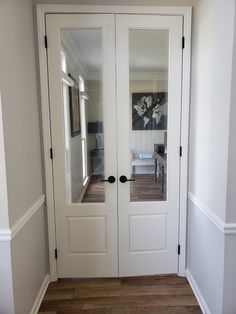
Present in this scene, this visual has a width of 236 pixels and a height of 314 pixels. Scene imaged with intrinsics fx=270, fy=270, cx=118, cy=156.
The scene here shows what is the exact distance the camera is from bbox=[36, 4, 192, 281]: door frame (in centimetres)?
226

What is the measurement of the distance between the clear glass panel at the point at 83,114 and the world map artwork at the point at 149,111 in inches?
12.5

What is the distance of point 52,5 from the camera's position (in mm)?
2236

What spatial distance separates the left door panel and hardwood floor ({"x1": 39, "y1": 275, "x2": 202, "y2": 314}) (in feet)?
0.42

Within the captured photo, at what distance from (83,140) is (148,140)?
600 mm

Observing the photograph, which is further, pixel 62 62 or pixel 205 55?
pixel 62 62

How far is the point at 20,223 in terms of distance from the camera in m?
1.83

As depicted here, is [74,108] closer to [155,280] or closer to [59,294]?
[59,294]

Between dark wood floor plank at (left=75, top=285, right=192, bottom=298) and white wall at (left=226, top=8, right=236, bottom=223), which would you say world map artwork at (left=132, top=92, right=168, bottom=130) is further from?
dark wood floor plank at (left=75, top=285, right=192, bottom=298)

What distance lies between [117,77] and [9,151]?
116 centimetres

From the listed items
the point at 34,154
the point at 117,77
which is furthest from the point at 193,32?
the point at 34,154

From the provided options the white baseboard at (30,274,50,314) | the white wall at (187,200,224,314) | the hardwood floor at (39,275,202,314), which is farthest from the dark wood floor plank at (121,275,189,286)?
the white baseboard at (30,274,50,314)

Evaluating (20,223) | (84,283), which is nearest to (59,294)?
(84,283)

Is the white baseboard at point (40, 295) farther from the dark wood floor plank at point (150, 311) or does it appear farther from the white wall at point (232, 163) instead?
the white wall at point (232, 163)

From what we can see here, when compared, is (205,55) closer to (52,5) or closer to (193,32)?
(193,32)
